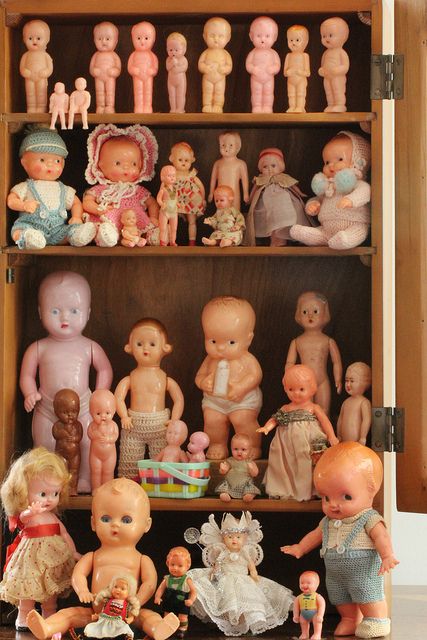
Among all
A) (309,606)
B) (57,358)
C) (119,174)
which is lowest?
(309,606)

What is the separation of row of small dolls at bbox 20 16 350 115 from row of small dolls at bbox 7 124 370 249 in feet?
0.29

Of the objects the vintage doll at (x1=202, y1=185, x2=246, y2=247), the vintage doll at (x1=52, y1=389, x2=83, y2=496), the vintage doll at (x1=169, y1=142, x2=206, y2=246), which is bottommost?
the vintage doll at (x1=52, y1=389, x2=83, y2=496)

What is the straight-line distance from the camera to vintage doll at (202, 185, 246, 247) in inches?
102

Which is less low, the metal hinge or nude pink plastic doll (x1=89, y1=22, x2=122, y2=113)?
nude pink plastic doll (x1=89, y1=22, x2=122, y2=113)

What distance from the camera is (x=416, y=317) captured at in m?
2.54

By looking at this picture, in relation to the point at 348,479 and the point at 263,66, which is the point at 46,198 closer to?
the point at 263,66

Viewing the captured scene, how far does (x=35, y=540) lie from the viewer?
2.47 m

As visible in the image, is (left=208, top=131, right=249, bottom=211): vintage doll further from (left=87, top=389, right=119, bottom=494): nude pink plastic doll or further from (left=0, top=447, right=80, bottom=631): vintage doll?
(left=0, top=447, right=80, bottom=631): vintage doll

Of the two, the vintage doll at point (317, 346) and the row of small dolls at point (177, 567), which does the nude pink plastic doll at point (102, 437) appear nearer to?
the row of small dolls at point (177, 567)

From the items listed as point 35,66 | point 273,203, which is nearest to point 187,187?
point 273,203

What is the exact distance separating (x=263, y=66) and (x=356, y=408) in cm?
78

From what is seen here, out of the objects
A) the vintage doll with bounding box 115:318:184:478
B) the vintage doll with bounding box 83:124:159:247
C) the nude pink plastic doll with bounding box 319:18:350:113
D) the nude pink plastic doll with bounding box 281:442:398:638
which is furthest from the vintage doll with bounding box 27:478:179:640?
the nude pink plastic doll with bounding box 319:18:350:113

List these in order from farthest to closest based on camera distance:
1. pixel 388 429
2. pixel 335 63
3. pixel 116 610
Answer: pixel 335 63 < pixel 388 429 < pixel 116 610

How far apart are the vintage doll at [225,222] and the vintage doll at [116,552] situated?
0.56 meters
